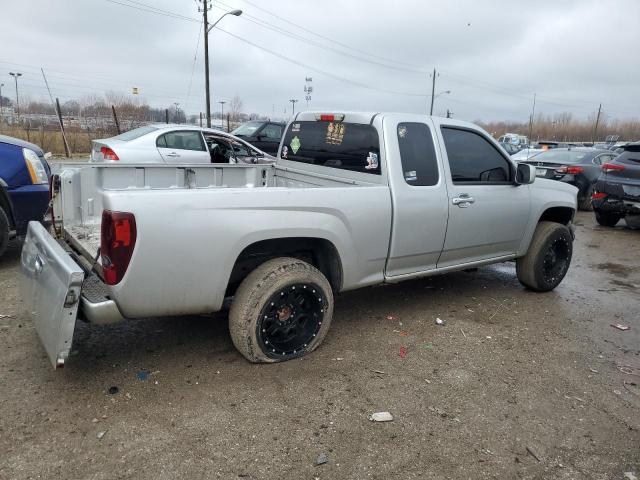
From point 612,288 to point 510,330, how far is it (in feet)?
7.69

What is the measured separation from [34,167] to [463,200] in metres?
4.61

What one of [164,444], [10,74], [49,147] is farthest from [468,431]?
[10,74]

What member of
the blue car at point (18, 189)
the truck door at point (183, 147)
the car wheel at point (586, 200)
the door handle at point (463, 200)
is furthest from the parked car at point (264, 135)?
the door handle at point (463, 200)

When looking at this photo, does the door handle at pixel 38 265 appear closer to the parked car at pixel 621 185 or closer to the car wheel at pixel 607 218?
the parked car at pixel 621 185

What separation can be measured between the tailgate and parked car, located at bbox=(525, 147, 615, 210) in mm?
10481

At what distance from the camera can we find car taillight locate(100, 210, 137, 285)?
9.00 ft

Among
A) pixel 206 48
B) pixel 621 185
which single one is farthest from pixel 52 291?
pixel 206 48

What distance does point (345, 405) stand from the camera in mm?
3092

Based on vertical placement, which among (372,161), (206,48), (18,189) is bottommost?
(18,189)

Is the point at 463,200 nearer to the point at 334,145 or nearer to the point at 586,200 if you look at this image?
the point at 334,145

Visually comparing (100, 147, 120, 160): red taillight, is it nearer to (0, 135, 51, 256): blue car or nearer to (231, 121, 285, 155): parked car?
(0, 135, 51, 256): blue car

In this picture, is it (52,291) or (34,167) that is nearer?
(52,291)

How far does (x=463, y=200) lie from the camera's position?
172 inches

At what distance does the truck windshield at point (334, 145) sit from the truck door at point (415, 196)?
0.17m
